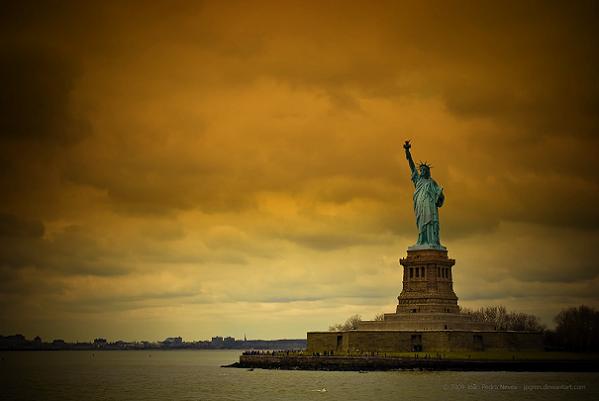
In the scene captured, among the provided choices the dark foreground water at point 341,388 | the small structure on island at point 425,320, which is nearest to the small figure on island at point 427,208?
the small structure on island at point 425,320

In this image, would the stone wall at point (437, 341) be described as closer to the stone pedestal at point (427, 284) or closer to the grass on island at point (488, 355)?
the grass on island at point (488, 355)

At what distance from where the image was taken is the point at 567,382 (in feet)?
216

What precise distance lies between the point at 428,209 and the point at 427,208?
128 mm

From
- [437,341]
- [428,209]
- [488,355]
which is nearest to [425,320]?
[437,341]

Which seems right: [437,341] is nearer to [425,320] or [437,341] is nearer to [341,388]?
[425,320]

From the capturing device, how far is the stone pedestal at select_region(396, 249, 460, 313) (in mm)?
83875

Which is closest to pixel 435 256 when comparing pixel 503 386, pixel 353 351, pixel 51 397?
pixel 353 351

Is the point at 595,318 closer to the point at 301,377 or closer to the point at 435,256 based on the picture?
the point at 435,256

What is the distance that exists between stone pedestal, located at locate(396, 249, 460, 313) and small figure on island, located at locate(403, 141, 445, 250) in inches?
41.2

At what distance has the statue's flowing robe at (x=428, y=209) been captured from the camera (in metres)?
86.2

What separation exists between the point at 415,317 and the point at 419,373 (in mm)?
10262

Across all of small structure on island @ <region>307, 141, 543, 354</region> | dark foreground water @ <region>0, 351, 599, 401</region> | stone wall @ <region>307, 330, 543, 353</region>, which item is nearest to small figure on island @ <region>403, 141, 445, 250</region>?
small structure on island @ <region>307, 141, 543, 354</region>

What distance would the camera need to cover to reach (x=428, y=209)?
86.1 metres

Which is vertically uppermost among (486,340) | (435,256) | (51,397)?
(435,256)
